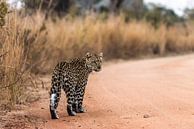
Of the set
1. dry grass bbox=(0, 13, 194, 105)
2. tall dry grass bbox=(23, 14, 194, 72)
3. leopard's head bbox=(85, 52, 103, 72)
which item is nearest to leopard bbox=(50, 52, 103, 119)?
leopard's head bbox=(85, 52, 103, 72)

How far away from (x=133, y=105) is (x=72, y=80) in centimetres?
124

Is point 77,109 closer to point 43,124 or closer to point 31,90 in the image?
point 43,124

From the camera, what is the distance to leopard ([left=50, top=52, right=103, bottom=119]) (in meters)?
8.93

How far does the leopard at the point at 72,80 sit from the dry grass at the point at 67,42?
709 mm

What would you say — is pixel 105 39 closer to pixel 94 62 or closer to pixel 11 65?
pixel 11 65

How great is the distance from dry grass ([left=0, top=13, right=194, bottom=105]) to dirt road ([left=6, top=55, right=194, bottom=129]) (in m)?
0.69

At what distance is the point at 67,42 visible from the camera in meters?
18.3

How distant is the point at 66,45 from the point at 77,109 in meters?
8.76

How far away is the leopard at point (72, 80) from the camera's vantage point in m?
8.93

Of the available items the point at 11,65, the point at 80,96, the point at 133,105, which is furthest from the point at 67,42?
the point at 80,96

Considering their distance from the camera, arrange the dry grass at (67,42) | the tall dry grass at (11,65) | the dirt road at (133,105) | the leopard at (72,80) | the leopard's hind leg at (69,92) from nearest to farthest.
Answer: the dirt road at (133,105) < the leopard at (72,80) < the leopard's hind leg at (69,92) < the tall dry grass at (11,65) < the dry grass at (67,42)

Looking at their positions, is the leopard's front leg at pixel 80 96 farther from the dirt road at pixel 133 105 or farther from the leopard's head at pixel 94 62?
the leopard's head at pixel 94 62

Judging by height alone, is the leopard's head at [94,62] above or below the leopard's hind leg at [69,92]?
above

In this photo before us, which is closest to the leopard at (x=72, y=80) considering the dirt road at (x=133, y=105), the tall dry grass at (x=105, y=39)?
the dirt road at (x=133, y=105)
